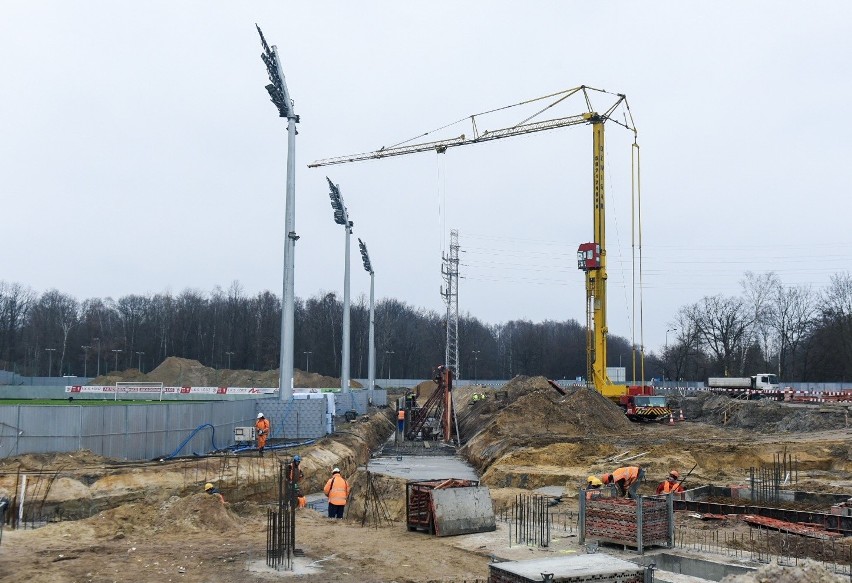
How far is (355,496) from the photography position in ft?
72.2

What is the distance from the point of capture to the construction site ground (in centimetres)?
1213

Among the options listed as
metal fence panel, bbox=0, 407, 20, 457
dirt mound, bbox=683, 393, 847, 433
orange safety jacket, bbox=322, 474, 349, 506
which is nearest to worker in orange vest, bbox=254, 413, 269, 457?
metal fence panel, bbox=0, 407, 20, 457

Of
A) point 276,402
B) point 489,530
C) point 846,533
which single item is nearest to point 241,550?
point 489,530

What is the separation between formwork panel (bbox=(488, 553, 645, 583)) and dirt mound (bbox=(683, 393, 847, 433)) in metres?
34.2

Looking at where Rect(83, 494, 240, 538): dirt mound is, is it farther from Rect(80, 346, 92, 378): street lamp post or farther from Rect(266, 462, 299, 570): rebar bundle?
Rect(80, 346, 92, 378): street lamp post

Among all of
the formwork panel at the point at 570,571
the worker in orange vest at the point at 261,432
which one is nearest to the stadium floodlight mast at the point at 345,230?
the worker in orange vest at the point at 261,432

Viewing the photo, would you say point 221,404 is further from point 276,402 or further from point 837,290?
point 837,290

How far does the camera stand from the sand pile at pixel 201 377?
3255 inches

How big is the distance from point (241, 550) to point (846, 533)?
11.2 meters

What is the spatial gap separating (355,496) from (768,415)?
101 ft

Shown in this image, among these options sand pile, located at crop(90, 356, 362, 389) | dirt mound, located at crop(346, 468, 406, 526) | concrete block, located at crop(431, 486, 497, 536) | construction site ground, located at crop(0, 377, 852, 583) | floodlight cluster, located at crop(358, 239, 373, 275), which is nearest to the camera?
construction site ground, located at crop(0, 377, 852, 583)

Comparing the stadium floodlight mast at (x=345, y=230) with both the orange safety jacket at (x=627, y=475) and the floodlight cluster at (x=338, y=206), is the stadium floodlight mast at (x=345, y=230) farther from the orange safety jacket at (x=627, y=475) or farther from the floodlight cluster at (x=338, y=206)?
the orange safety jacket at (x=627, y=475)

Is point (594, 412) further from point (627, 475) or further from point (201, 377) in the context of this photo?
point (201, 377)

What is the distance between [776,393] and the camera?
5412cm
